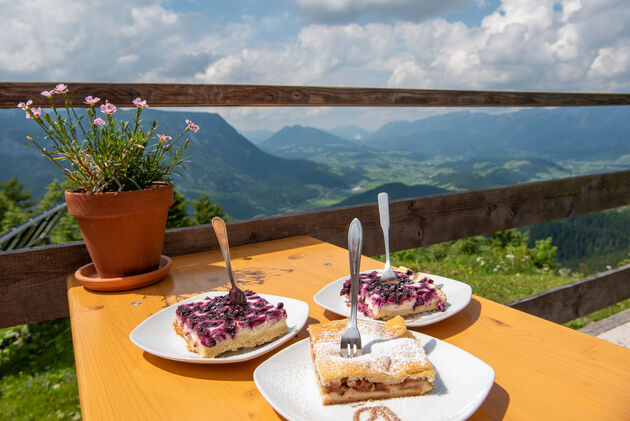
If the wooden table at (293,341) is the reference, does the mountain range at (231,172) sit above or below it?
below

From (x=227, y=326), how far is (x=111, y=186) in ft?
2.22

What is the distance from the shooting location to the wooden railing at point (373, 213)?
1.38 meters

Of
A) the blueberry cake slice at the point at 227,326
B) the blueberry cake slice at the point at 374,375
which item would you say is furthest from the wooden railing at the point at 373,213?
the blueberry cake slice at the point at 374,375

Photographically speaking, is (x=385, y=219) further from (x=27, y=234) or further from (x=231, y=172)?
(x=231, y=172)

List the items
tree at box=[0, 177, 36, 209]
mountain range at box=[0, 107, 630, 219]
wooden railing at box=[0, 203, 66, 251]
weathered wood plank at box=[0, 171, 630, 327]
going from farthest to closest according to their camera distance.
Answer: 1. mountain range at box=[0, 107, 630, 219]
2. tree at box=[0, 177, 36, 209]
3. wooden railing at box=[0, 203, 66, 251]
4. weathered wood plank at box=[0, 171, 630, 327]

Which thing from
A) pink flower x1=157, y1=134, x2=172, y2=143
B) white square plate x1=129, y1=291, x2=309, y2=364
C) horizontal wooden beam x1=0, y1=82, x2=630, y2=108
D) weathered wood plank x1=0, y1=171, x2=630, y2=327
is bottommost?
weathered wood plank x1=0, y1=171, x2=630, y2=327

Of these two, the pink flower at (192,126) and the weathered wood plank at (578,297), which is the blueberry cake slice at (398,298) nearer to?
the pink flower at (192,126)

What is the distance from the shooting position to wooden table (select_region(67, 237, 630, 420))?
2.06 feet

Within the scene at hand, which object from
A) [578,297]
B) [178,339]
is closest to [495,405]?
[178,339]

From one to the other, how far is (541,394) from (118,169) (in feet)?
3.80

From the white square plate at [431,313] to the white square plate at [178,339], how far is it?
0.23 feet

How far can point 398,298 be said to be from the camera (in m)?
0.91

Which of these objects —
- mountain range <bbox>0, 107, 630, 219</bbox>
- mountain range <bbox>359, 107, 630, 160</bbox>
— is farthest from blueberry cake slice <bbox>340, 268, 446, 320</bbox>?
mountain range <bbox>359, 107, 630, 160</bbox>

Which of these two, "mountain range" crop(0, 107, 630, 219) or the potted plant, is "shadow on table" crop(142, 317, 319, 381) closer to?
the potted plant
